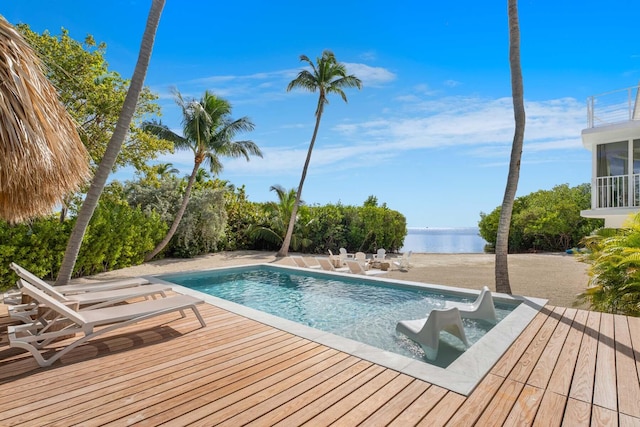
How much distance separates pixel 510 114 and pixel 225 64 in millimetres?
13586

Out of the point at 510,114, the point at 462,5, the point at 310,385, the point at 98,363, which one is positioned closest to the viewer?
the point at 310,385

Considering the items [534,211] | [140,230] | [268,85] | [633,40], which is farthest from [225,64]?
[534,211]

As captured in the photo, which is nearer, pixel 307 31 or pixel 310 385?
pixel 310 385

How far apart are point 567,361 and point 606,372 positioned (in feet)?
1.11

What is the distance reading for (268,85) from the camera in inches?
753

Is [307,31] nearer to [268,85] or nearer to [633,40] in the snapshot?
[268,85]

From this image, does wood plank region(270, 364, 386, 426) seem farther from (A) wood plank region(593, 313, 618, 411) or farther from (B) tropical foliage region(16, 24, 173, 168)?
(B) tropical foliage region(16, 24, 173, 168)

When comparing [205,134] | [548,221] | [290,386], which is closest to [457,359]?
[290,386]

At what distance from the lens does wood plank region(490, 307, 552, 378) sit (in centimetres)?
352

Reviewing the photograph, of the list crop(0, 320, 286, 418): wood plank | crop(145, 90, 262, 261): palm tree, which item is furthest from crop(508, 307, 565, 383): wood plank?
crop(145, 90, 262, 261): palm tree

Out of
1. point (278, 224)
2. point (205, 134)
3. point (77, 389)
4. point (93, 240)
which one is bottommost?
point (77, 389)

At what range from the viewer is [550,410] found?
A: 2.74 metres

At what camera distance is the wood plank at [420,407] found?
256cm

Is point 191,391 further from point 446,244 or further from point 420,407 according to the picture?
point 446,244
